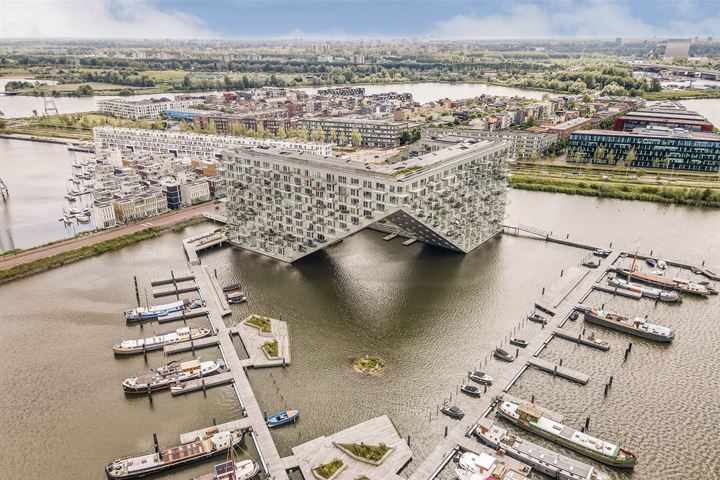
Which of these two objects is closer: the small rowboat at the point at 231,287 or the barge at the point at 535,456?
the barge at the point at 535,456

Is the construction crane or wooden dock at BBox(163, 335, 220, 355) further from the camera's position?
the construction crane

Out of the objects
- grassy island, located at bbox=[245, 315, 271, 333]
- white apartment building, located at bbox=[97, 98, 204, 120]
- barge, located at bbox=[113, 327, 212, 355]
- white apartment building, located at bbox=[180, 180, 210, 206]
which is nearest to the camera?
barge, located at bbox=[113, 327, 212, 355]

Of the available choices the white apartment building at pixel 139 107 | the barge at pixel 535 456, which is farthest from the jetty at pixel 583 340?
the white apartment building at pixel 139 107

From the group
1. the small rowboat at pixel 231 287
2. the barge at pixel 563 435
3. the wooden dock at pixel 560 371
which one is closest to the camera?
the barge at pixel 563 435

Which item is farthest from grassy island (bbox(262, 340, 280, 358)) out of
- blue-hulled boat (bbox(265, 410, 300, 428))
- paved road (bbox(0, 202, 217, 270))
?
paved road (bbox(0, 202, 217, 270))

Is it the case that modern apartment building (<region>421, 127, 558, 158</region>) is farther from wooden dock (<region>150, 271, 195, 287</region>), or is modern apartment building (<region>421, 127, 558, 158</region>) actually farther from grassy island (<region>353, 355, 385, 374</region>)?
grassy island (<region>353, 355, 385, 374</region>)

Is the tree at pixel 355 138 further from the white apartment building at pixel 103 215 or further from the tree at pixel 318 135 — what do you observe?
the white apartment building at pixel 103 215

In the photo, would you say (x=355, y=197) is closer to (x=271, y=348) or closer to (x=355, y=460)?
(x=271, y=348)
